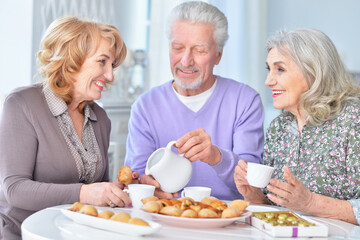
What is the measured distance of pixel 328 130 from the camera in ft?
5.94

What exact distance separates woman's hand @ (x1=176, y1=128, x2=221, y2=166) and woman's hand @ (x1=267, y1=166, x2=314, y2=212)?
0.95 ft

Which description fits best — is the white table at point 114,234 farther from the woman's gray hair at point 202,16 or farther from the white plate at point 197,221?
the woman's gray hair at point 202,16

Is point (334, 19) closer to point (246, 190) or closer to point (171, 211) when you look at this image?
point (246, 190)

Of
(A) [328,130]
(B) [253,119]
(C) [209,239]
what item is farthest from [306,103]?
(C) [209,239]

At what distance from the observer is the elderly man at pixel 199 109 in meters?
2.15

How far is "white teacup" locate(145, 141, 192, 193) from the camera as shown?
1521 millimetres

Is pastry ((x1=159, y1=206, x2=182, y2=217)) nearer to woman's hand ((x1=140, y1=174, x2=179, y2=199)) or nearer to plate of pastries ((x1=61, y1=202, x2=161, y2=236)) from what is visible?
plate of pastries ((x1=61, y1=202, x2=161, y2=236))

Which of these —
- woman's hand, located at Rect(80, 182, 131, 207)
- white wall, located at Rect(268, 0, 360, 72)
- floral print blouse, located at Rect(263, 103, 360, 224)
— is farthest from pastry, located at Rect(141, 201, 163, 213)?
white wall, located at Rect(268, 0, 360, 72)

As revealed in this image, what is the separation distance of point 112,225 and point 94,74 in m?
0.88

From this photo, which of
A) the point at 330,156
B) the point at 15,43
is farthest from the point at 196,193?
the point at 15,43

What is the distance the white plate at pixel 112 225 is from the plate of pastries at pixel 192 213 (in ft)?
0.31

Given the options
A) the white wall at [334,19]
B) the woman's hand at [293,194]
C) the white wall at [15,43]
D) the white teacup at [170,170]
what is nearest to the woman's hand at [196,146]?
the white teacup at [170,170]

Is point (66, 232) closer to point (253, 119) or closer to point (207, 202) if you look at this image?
point (207, 202)

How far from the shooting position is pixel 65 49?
186cm
